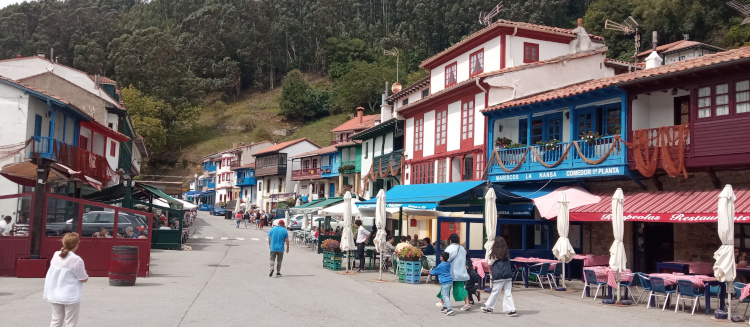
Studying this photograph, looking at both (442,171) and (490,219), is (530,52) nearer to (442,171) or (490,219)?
(442,171)

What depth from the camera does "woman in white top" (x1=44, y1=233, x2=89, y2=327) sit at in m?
8.02

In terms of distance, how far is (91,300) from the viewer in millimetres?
12633

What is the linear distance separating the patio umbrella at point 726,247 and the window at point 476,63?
641 inches

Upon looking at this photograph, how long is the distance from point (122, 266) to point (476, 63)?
727 inches

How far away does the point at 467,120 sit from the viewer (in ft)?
90.2

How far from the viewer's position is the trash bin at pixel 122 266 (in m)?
15.0

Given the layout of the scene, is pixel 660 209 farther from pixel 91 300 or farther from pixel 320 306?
pixel 91 300

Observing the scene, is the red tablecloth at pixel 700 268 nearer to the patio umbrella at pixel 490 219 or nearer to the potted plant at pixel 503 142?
the patio umbrella at pixel 490 219

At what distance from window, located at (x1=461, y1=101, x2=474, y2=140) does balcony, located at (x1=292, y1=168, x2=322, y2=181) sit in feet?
116

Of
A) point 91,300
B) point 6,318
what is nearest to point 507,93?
point 91,300

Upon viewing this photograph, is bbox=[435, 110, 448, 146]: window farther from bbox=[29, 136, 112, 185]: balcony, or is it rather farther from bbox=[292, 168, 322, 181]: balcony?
bbox=[292, 168, 322, 181]: balcony

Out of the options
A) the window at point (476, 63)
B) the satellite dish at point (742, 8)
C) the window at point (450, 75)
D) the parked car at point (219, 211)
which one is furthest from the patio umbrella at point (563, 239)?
the parked car at point (219, 211)

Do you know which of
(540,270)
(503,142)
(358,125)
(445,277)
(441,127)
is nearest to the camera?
(445,277)

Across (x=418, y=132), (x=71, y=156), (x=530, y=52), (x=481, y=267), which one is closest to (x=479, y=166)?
(x=530, y=52)
